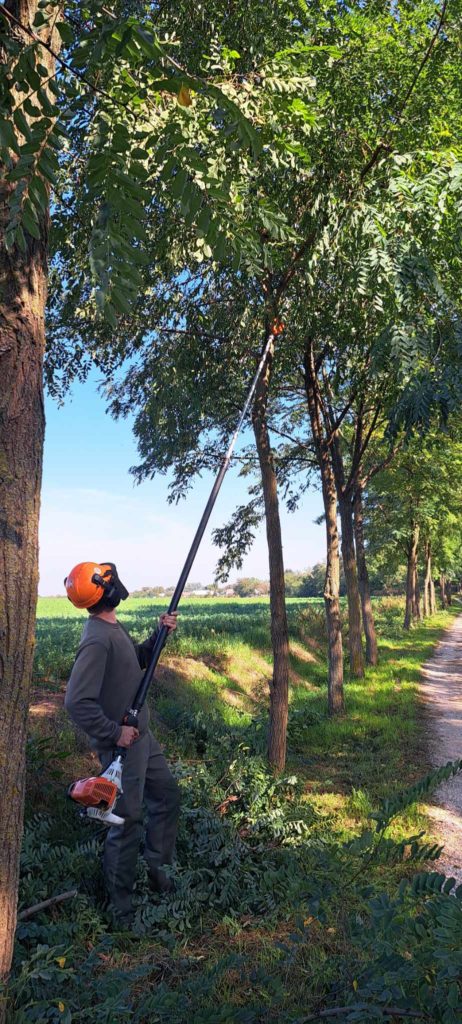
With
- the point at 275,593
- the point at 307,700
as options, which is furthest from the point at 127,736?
the point at 307,700

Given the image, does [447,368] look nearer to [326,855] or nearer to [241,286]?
[241,286]

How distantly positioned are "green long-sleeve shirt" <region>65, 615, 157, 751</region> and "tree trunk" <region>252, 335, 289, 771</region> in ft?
11.7

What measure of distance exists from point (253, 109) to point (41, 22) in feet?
8.29

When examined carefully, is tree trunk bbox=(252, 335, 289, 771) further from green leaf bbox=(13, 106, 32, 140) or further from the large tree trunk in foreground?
green leaf bbox=(13, 106, 32, 140)

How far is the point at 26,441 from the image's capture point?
2842mm

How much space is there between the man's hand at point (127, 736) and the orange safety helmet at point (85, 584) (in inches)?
31.2

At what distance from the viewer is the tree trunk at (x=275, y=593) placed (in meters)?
7.80

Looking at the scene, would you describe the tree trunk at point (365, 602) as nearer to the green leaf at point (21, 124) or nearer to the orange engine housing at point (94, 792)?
the orange engine housing at point (94, 792)

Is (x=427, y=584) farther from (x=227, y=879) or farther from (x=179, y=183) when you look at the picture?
(x=179, y=183)

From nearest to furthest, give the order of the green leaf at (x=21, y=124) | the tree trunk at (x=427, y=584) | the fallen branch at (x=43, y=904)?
the green leaf at (x=21, y=124) → the fallen branch at (x=43, y=904) → the tree trunk at (x=427, y=584)

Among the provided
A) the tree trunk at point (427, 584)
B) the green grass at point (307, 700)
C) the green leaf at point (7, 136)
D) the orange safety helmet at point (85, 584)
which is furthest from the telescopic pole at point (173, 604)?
the tree trunk at point (427, 584)

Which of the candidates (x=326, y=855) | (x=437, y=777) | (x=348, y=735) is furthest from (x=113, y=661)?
(x=348, y=735)

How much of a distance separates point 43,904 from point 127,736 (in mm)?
959

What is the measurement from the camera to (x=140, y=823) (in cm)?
429
